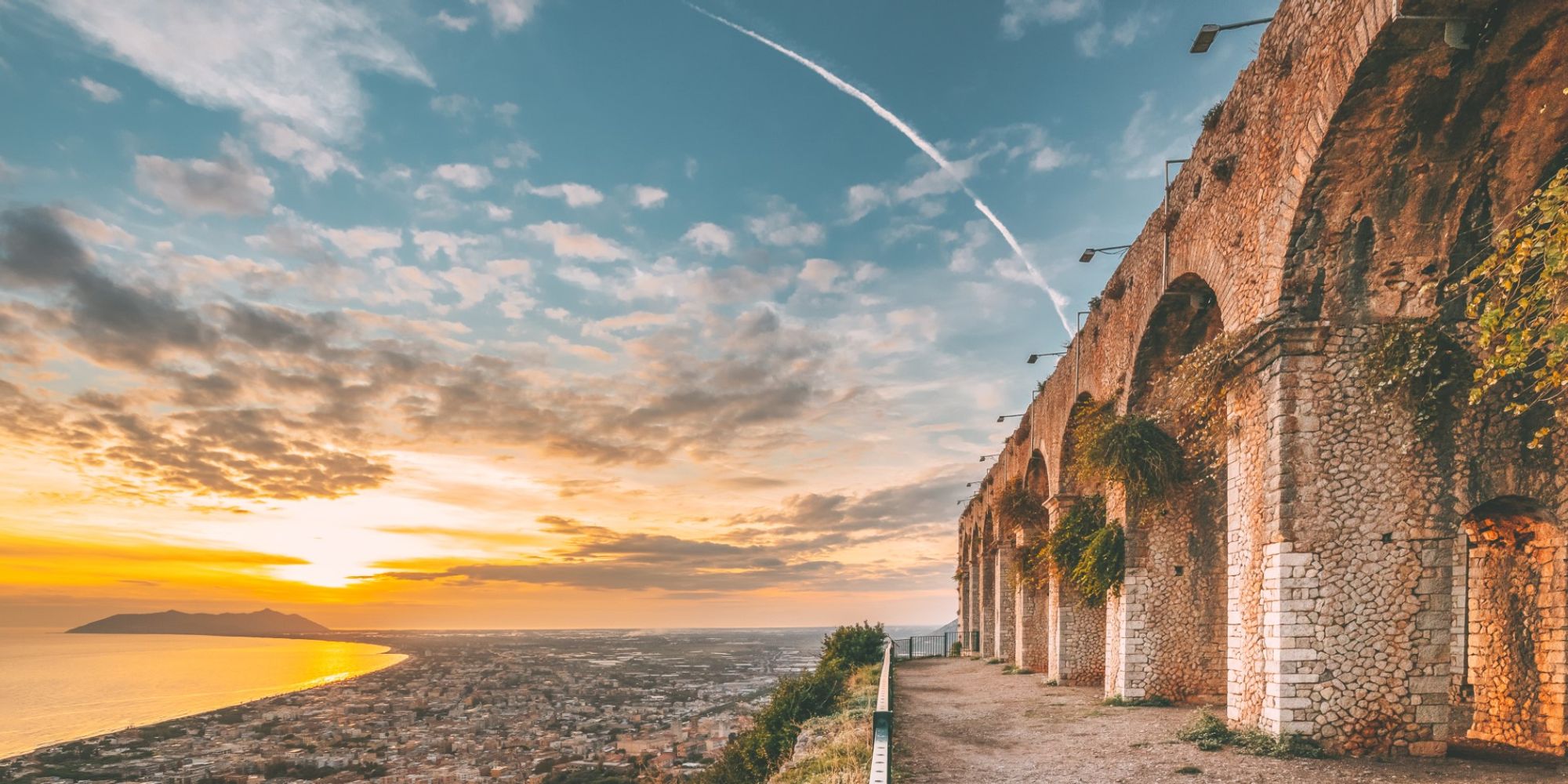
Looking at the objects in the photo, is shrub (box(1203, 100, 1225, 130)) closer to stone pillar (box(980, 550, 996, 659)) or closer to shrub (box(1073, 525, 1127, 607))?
shrub (box(1073, 525, 1127, 607))

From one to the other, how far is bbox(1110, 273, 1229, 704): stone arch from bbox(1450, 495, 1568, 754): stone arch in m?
3.61

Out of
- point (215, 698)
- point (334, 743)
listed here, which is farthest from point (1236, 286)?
point (215, 698)

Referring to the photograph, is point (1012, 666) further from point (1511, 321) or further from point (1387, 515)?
point (1511, 321)

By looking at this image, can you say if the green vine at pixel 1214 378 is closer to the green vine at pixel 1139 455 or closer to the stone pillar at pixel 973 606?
the green vine at pixel 1139 455

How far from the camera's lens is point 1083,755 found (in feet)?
29.3

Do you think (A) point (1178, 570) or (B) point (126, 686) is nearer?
(A) point (1178, 570)

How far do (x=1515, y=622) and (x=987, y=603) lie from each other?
74.1ft

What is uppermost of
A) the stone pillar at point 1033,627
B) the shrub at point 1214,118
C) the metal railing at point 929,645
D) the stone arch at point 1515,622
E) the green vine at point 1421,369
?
the shrub at point 1214,118

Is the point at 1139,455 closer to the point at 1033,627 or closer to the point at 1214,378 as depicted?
the point at 1214,378

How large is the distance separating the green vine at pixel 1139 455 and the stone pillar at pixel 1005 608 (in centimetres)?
1090

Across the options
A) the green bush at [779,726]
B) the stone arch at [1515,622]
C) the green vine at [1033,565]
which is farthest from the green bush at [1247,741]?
the green vine at [1033,565]

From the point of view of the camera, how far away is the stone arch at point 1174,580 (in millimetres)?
13242

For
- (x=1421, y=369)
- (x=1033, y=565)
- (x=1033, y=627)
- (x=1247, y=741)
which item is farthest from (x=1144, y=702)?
(x=1033, y=627)

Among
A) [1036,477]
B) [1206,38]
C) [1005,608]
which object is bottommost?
[1005,608]
